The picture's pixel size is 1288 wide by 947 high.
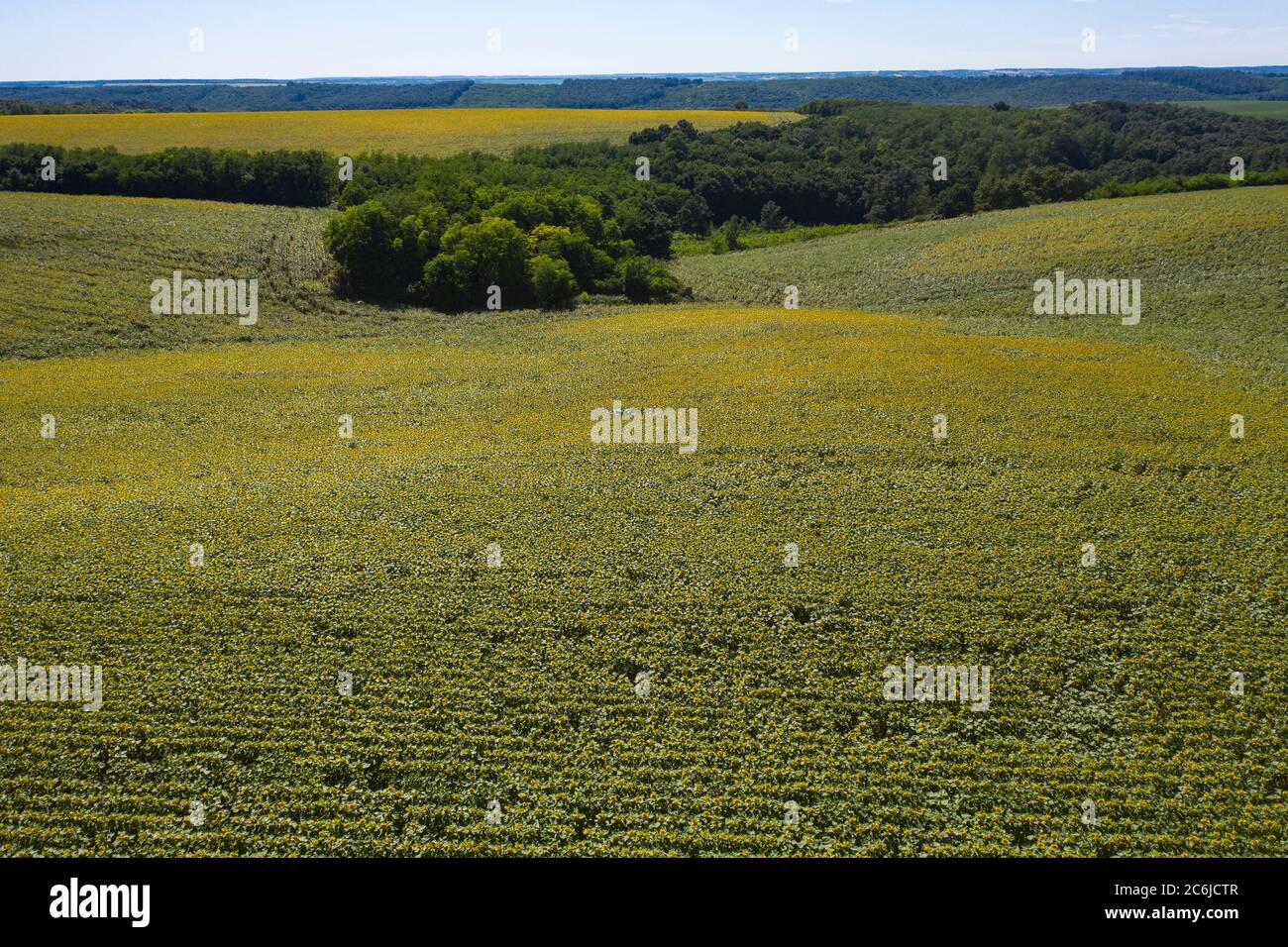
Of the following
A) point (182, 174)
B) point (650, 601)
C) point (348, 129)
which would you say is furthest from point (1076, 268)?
point (348, 129)

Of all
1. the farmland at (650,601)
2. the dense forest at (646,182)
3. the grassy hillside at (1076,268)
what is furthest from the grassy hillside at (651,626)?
the dense forest at (646,182)

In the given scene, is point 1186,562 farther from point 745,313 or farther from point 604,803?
point 745,313

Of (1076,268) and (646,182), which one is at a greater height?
(646,182)

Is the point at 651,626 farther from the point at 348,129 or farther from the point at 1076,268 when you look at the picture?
the point at 348,129

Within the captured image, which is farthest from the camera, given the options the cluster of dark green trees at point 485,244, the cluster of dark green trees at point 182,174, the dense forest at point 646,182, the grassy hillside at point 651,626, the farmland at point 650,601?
the cluster of dark green trees at point 182,174

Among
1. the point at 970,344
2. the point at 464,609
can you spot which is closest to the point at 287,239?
the point at 970,344

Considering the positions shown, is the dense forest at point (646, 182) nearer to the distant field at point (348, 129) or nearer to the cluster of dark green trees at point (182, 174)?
the cluster of dark green trees at point (182, 174)
